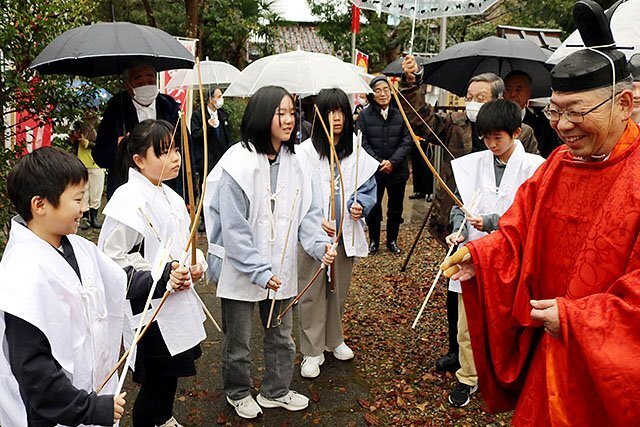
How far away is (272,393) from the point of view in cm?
385

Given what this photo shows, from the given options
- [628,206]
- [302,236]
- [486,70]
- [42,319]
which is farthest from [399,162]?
[42,319]

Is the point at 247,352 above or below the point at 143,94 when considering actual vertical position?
below

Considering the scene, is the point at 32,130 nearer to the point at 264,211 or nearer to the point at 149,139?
the point at 149,139

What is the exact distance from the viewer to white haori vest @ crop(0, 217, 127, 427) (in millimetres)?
1948

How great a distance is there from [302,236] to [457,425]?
1.70 m

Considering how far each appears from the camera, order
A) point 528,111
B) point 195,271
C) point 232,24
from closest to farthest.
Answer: point 195,271 < point 528,111 < point 232,24

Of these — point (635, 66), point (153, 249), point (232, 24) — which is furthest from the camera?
point (232, 24)

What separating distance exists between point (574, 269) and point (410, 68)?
111 inches

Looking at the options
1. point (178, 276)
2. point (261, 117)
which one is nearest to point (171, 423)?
point (178, 276)

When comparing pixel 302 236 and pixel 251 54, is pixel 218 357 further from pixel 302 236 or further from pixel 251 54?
pixel 251 54

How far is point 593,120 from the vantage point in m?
2.05

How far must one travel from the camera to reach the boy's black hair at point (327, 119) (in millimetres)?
4418

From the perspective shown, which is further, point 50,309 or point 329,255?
point 329,255

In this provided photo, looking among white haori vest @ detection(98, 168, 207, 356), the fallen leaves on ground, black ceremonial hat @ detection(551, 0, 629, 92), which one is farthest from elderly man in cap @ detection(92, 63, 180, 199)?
black ceremonial hat @ detection(551, 0, 629, 92)
